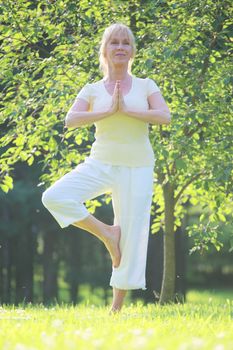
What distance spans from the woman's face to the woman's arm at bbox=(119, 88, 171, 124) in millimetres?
299

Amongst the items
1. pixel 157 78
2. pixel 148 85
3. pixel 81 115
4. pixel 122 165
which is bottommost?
pixel 122 165

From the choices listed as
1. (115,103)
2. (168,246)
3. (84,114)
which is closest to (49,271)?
(168,246)

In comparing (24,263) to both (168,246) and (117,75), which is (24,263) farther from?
(117,75)

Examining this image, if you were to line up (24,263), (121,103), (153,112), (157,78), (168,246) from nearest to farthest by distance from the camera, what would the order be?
1. (121,103)
2. (153,112)
3. (157,78)
4. (168,246)
5. (24,263)

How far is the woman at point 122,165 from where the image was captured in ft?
16.0

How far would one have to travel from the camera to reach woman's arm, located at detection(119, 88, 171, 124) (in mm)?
4785

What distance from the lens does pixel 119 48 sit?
4.93m

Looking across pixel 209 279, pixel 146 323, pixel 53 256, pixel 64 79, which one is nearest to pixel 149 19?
pixel 64 79

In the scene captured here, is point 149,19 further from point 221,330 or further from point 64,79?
point 221,330

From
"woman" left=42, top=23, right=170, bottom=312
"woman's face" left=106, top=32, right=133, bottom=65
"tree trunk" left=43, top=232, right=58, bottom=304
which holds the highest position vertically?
"woman's face" left=106, top=32, right=133, bottom=65

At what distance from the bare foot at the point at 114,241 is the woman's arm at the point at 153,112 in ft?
2.29

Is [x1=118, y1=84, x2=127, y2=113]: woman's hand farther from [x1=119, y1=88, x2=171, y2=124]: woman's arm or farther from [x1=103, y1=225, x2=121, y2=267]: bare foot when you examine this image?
[x1=103, y1=225, x2=121, y2=267]: bare foot

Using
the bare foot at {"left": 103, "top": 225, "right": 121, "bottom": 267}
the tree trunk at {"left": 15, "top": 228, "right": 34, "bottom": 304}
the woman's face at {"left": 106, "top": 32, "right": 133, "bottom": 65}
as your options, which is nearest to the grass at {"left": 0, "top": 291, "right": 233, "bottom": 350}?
the bare foot at {"left": 103, "top": 225, "right": 121, "bottom": 267}

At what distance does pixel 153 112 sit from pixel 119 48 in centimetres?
46
